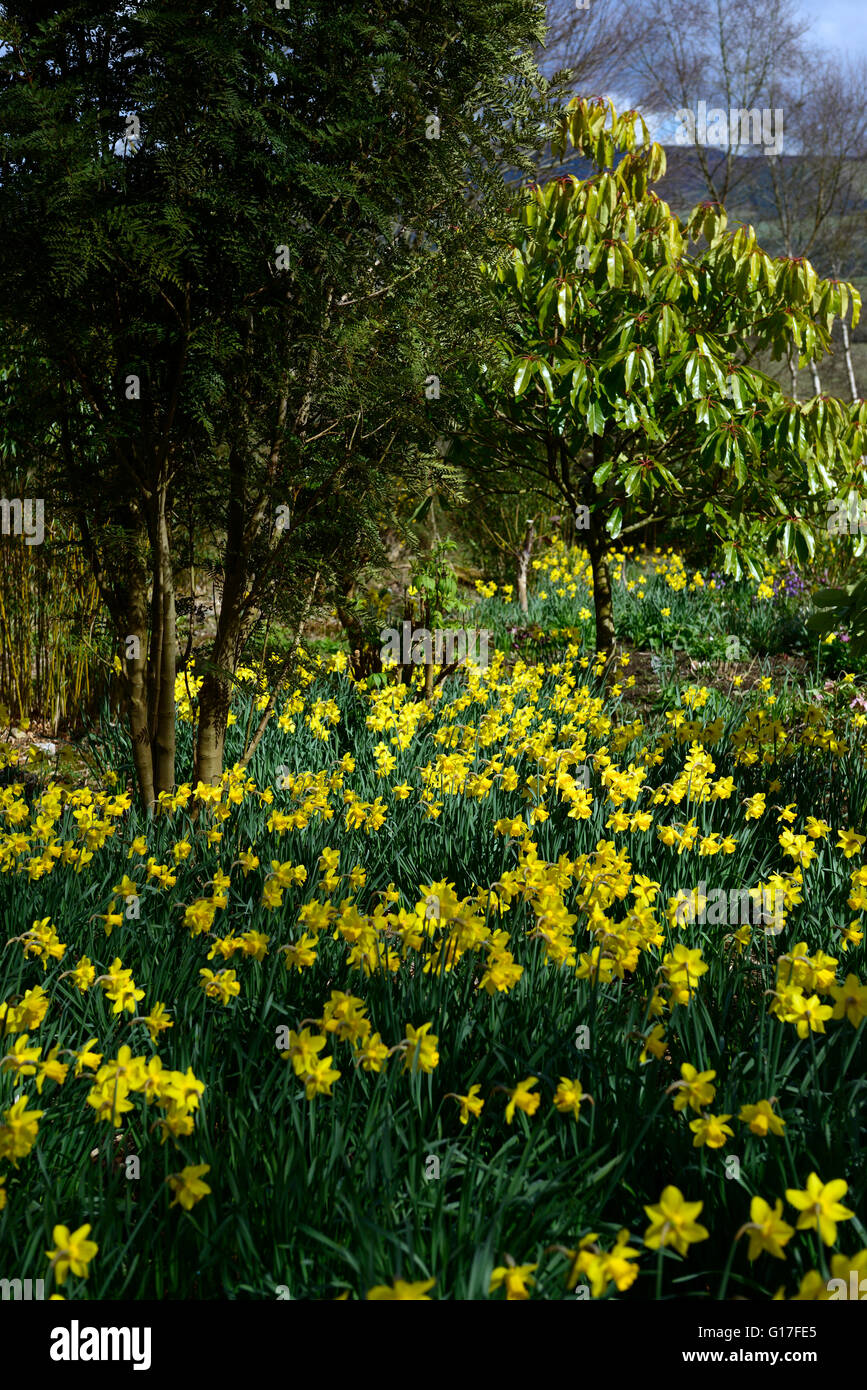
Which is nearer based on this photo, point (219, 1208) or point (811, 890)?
point (219, 1208)

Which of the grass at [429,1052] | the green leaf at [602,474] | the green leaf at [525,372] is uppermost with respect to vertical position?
the green leaf at [525,372]

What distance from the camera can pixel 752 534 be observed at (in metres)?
5.20

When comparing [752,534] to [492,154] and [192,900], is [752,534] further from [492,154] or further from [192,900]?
[192,900]

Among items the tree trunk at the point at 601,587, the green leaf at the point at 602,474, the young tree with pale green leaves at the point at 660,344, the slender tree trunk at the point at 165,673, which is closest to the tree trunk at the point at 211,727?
the slender tree trunk at the point at 165,673

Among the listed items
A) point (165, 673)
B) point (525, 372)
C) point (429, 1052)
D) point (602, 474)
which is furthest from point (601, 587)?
point (429, 1052)

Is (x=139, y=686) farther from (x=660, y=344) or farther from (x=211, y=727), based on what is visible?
(x=660, y=344)

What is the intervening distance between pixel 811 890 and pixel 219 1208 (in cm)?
170

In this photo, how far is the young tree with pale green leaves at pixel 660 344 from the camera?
4.14 m

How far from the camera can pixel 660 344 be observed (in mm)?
3998

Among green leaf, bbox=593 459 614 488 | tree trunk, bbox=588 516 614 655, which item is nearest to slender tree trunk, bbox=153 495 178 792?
green leaf, bbox=593 459 614 488

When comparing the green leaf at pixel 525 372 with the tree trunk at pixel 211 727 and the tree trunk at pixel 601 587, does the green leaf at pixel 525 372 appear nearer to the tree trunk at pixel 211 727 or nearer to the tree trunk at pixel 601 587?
the tree trunk at pixel 601 587

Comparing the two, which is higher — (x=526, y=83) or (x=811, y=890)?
(x=526, y=83)

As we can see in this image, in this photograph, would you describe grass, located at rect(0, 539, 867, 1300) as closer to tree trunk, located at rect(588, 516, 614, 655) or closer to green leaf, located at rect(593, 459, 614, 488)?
green leaf, located at rect(593, 459, 614, 488)
